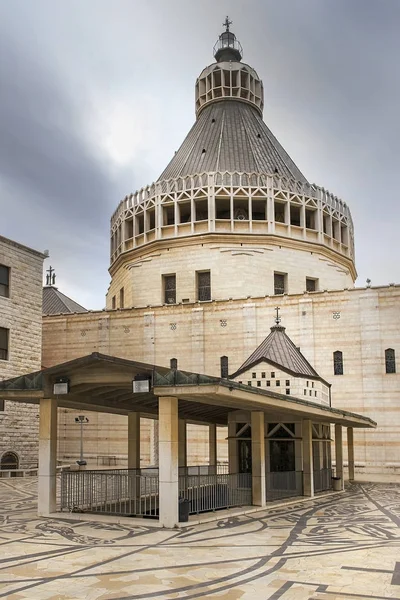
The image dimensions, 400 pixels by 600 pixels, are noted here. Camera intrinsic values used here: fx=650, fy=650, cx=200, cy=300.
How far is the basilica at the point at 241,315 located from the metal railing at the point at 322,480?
0.08 m

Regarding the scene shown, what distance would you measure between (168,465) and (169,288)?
116 ft

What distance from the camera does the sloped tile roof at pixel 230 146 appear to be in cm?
5562

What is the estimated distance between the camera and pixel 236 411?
2402 cm

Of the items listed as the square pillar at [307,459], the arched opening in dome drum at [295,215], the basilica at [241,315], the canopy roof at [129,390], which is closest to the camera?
the canopy roof at [129,390]

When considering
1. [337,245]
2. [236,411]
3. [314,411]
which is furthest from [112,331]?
[314,411]

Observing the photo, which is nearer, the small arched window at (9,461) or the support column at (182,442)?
the support column at (182,442)

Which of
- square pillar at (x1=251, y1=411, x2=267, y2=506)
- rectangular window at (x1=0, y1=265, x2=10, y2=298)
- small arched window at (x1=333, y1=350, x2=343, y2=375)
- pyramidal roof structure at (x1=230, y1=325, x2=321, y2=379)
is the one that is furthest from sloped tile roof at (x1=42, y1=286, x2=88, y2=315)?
square pillar at (x1=251, y1=411, x2=267, y2=506)

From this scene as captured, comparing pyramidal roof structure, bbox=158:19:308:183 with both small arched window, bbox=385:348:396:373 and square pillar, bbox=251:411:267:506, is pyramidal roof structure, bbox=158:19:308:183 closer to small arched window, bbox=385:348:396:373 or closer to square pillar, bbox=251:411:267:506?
small arched window, bbox=385:348:396:373

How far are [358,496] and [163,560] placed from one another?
15612 millimetres

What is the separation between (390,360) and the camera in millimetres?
39625

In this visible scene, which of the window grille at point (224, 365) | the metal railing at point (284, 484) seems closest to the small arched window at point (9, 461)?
the window grille at point (224, 365)

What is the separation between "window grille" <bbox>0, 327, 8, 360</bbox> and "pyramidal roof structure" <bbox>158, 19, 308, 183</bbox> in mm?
23647

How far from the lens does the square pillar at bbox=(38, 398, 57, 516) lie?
18.8 meters

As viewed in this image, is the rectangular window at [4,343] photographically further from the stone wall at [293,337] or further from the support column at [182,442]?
the support column at [182,442]
